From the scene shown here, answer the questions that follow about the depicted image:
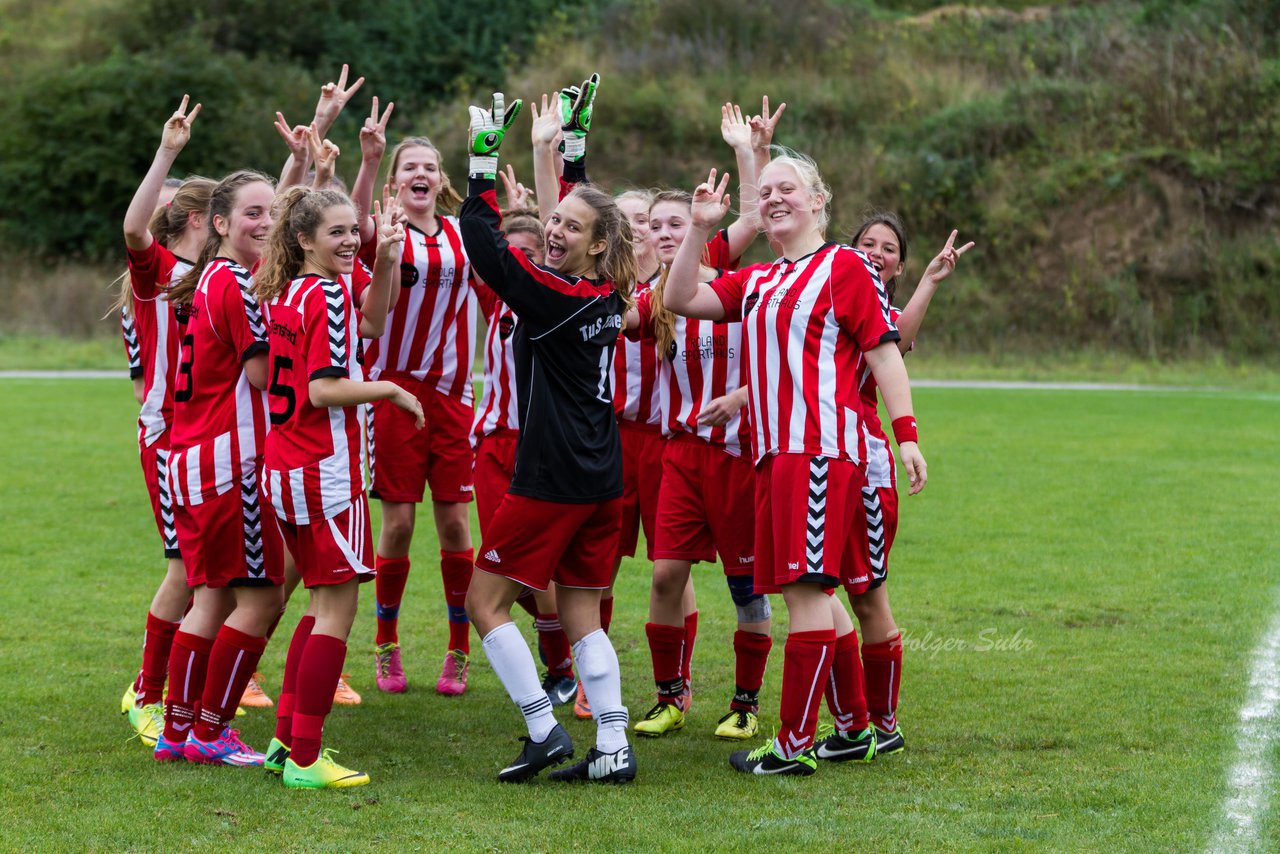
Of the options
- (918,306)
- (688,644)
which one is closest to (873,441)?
(918,306)

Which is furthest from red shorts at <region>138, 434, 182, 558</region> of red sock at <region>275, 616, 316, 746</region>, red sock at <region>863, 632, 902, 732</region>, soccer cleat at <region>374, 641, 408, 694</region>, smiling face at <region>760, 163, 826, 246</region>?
red sock at <region>863, 632, 902, 732</region>

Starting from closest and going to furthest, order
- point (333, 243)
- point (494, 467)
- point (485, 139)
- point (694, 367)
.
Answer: point (485, 139) → point (333, 243) → point (694, 367) → point (494, 467)

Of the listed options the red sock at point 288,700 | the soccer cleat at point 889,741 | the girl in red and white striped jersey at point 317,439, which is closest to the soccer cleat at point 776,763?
the soccer cleat at point 889,741

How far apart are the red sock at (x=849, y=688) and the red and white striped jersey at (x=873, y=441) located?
0.59 m

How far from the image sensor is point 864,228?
596 cm

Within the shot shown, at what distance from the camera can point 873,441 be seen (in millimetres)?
5406

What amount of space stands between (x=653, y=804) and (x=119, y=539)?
6.53 meters

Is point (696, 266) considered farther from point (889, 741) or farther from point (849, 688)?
point (889, 741)

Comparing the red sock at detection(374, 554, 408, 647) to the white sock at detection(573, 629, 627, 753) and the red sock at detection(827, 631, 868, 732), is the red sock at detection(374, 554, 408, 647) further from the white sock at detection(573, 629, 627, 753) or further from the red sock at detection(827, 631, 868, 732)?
the red sock at detection(827, 631, 868, 732)

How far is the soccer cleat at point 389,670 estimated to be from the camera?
6562 mm

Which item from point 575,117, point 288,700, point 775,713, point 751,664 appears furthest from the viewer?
point 775,713

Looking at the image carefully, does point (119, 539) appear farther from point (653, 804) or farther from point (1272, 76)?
point (1272, 76)

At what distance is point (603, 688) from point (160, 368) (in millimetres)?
2315

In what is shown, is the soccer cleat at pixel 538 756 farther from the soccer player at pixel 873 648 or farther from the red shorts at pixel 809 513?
the soccer player at pixel 873 648
